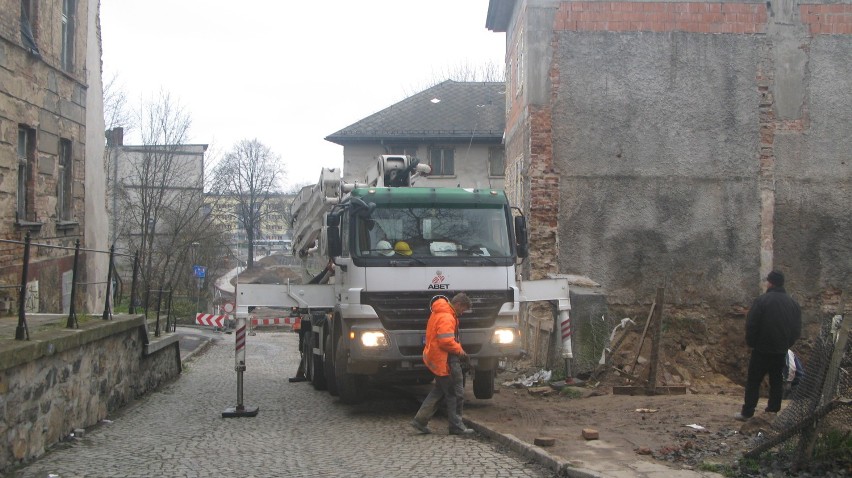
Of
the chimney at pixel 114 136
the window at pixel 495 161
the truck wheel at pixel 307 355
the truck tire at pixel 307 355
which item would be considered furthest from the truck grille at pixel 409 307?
the chimney at pixel 114 136

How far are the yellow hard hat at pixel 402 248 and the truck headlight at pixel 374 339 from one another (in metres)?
1.05

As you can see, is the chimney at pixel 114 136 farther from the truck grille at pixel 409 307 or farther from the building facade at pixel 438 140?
the truck grille at pixel 409 307

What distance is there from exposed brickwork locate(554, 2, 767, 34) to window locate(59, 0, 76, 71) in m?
9.32

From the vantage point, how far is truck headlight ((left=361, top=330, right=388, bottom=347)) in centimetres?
1096

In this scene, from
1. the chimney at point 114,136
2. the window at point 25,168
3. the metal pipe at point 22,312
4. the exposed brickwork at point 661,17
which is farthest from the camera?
the chimney at point 114,136

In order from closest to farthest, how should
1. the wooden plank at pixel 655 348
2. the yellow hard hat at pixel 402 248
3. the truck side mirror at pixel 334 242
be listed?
the yellow hard hat at pixel 402 248
the truck side mirror at pixel 334 242
the wooden plank at pixel 655 348

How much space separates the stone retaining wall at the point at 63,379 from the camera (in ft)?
26.2

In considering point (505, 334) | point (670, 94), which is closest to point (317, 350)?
point (505, 334)

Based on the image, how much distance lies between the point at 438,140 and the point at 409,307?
84.2ft

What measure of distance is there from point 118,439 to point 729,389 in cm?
926

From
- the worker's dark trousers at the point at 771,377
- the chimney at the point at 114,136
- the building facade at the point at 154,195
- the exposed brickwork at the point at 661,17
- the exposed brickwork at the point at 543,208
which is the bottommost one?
the worker's dark trousers at the point at 771,377

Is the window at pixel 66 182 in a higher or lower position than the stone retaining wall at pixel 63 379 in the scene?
higher

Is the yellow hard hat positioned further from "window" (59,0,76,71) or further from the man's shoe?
"window" (59,0,76,71)

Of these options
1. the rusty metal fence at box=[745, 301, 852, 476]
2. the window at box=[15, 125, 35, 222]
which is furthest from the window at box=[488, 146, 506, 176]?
the rusty metal fence at box=[745, 301, 852, 476]
